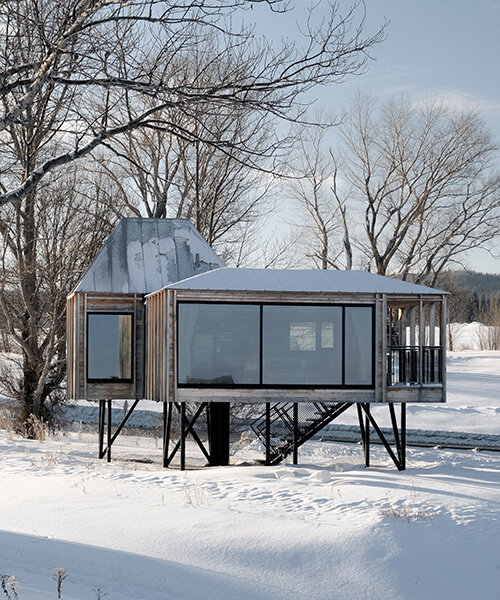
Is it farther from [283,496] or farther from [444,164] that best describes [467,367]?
[283,496]

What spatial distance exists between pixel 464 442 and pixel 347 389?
34.3 feet

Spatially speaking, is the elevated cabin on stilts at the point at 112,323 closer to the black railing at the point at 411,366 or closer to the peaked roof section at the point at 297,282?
the peaked roof section at the point at 297,282

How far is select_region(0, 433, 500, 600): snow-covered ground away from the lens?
8.41m

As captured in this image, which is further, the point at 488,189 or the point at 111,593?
the point at 488,189

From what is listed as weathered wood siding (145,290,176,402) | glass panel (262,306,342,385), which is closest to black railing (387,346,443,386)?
glass panel (262,306,342,385)

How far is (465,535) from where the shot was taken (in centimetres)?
1013

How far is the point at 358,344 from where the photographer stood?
16.5m

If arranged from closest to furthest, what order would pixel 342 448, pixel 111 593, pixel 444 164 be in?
pixel 111 593
pixel 342 448
pixel 444 164

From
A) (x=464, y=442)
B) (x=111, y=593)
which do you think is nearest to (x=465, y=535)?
(x=111, y=593)

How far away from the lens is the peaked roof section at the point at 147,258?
1964 centimetres

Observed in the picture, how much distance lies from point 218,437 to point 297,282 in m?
5.21

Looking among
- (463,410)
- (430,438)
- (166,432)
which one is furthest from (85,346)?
(463,410)

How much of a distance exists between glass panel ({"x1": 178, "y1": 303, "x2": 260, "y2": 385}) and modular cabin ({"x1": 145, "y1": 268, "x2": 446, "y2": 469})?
0.02 m

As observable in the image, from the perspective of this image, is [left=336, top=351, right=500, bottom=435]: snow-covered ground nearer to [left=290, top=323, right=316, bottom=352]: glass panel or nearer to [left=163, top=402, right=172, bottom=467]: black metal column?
[left=163, top=402, right=172, bottom=467]: black metal column
